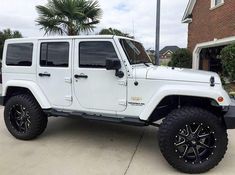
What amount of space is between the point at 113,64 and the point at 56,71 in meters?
1.22

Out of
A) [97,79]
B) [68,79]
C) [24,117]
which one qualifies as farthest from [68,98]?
[24,117]

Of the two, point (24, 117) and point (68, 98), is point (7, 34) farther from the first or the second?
point (68, 98)

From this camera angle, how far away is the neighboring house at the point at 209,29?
10.6 metres

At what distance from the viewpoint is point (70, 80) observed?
447 centimetres

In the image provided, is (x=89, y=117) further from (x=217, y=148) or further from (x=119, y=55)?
(x=217, y=148)

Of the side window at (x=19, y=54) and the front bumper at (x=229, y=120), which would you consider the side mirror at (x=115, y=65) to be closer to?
the front bumper at (x=229, y=120)

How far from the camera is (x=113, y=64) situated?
3.89m

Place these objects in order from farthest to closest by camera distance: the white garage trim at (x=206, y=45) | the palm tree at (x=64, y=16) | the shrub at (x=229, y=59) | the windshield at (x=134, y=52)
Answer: the white garage trim at (x=206, y=45) < the palm tree at (x=64, y=16) < the shrub at (x=229, y=59) < the windshield at (x=134, y=52)

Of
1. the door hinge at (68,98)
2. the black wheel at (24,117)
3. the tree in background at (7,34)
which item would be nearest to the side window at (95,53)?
the door hinge at (68,98)

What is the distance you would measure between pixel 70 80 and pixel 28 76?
2.97 ft

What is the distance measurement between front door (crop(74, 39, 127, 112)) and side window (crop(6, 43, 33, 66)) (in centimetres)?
100

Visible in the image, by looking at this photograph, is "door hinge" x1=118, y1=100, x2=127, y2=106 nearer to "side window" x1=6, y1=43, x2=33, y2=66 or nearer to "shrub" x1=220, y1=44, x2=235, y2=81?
"side window" x1=6, y1=43, x2=33, y2=66

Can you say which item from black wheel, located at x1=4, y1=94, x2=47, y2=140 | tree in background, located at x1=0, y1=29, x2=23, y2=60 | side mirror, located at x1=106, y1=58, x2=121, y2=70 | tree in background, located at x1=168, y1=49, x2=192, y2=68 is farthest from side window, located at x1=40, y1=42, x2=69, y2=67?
tree in background, located at x1=0, y1=29, x2=23, y2=60

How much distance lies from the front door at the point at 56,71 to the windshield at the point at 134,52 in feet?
3.12
